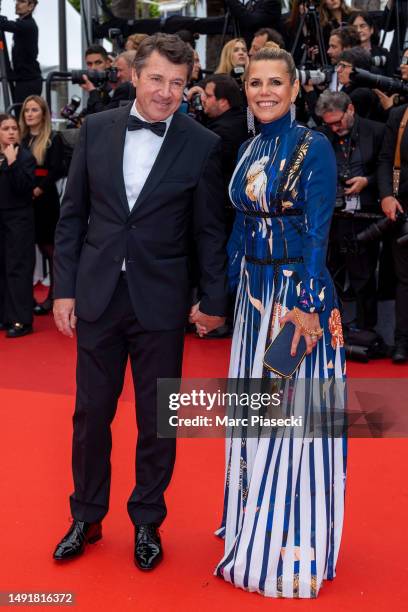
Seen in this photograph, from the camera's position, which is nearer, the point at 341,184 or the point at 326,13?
the point at 341,184

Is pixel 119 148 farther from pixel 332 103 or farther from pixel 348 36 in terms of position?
pixel 348 36

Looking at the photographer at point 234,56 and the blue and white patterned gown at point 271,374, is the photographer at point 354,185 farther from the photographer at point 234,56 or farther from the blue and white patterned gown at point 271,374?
the blue and white patterned gown at point 271,374

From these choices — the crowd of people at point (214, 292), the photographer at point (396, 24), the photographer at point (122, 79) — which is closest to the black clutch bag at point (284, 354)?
the crowd of people at point (214, 292)

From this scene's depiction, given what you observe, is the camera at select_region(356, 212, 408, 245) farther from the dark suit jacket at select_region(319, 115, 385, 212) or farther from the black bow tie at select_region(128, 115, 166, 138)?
the black bow tie at select_region(128, 115, 166, 138)

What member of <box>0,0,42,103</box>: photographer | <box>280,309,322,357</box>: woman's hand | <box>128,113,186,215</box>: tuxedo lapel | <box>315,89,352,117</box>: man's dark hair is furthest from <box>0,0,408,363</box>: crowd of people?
<box>280,309,322,357</box>: woman's hand

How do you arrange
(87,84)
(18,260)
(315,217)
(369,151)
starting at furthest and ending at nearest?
(87,84)
(18,260)
(369,151)
(315,217)

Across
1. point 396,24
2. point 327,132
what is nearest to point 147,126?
point 327,132

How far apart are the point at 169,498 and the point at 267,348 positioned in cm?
99

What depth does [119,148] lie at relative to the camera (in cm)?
264

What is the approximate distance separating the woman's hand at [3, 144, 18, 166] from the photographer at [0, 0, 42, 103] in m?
2.12

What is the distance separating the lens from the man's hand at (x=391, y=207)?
5.16 metres

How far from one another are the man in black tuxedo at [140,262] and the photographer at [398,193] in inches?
108

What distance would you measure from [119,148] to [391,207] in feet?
9.53

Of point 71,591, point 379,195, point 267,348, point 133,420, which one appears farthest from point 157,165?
point 379,195
